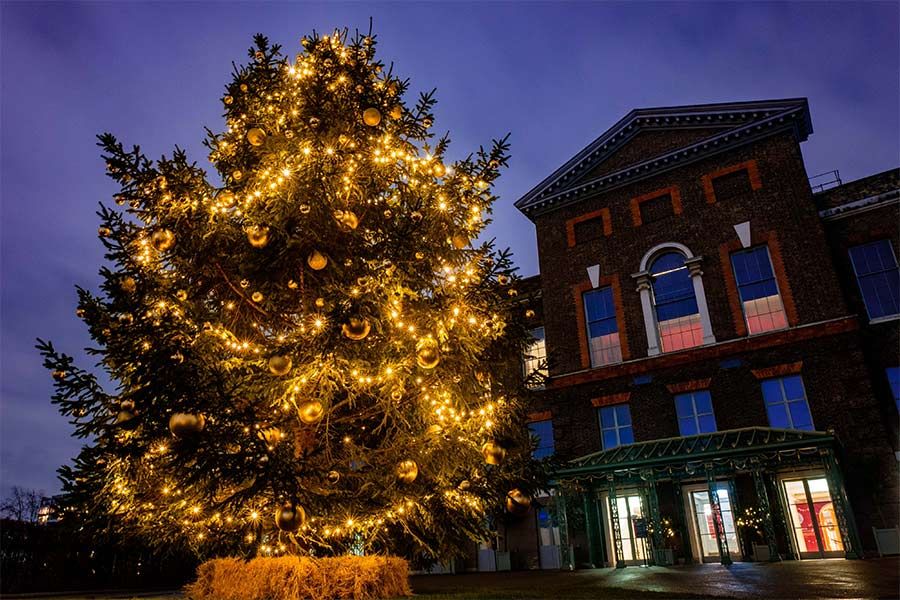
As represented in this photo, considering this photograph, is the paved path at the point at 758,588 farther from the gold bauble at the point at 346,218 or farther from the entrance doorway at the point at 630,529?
the entrance doorway at the point at 630,529

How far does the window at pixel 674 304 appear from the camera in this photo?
1752 centimetres

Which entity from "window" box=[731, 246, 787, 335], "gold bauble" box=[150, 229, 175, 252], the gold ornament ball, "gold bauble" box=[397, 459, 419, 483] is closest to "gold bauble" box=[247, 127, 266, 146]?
the gold ornament ball

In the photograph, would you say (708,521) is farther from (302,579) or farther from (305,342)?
(305,342)

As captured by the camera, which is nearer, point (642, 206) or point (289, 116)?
point (289, 116)

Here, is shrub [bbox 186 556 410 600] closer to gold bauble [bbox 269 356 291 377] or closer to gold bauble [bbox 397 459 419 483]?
gold bauble [bbox 397 459 419 483]

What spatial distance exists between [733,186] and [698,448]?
913 centimetres

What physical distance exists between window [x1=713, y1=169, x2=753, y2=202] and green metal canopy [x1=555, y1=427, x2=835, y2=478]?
7.88 meters

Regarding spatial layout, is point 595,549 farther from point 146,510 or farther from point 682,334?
point 146,510

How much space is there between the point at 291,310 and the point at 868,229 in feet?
57.6

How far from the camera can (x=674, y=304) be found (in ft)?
59.1

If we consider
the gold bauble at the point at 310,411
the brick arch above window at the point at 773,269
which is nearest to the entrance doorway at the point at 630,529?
the brick arch above window at the point at 773,269

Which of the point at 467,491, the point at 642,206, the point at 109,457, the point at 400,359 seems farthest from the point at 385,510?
the point at 642,206

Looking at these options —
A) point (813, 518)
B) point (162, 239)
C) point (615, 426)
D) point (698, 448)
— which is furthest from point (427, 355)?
point (813, 518)

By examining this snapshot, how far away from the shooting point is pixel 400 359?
20.6ft
